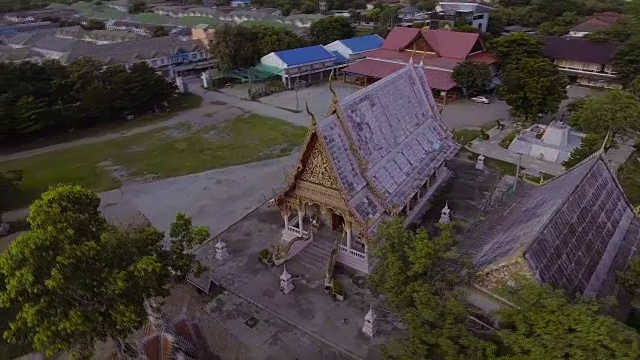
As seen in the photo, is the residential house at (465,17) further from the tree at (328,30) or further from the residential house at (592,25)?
the tree at (328,30)

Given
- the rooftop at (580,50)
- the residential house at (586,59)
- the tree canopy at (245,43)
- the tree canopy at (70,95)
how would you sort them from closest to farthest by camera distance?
the tree canopy at (70,95)
the residential house at (586,59)
the rooftop at (580,50)
the tree canopy at (245,43)

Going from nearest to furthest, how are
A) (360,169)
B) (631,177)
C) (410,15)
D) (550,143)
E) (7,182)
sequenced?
(360,169)
(631,177)
(7,182)
(550,143)
(410,15)

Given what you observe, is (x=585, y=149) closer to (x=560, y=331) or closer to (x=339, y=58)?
(x=560, y=331)

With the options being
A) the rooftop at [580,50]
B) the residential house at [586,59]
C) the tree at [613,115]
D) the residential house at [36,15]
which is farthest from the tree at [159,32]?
the tree at [613,115]

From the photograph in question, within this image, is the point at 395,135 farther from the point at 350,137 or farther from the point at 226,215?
Answer: the point at 226,215

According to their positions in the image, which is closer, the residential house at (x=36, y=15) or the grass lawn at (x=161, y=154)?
the grass lawn at (x=161, y=154)

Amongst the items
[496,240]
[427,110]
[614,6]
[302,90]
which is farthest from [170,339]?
[614,6]

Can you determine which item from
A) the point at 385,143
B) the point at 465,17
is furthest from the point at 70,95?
the point at 465,17

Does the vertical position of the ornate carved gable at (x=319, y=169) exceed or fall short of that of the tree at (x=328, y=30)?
it exceeds it
